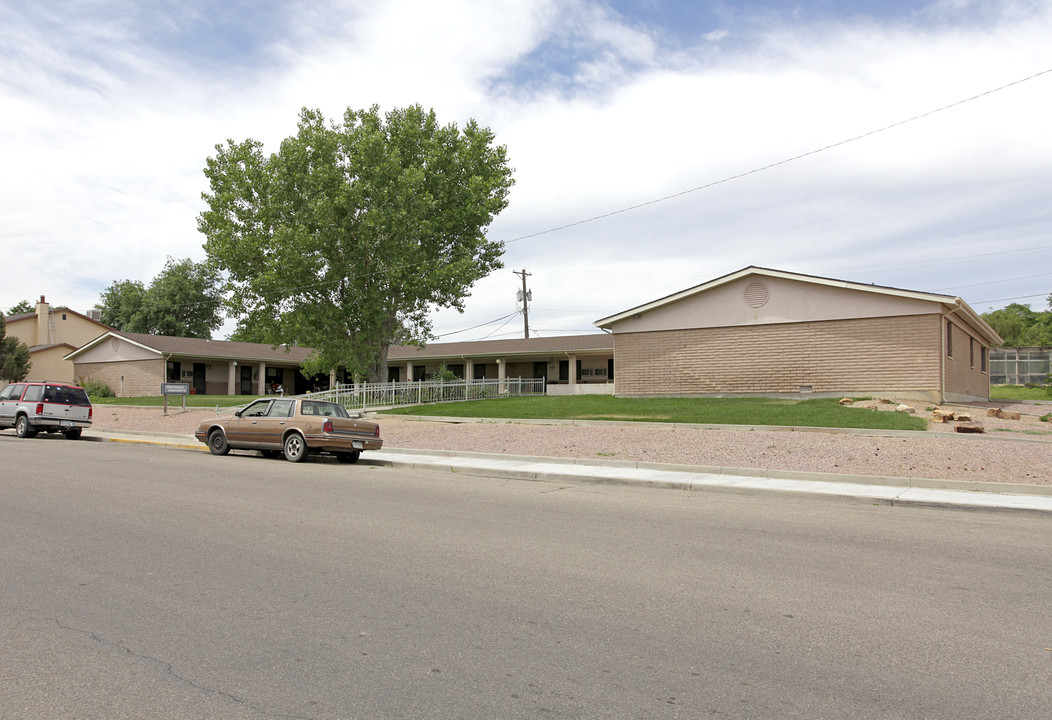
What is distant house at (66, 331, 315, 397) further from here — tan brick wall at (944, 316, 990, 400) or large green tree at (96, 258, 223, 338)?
tan brick wall at (944, 316, 990, 400)

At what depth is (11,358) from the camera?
46594 millimetres

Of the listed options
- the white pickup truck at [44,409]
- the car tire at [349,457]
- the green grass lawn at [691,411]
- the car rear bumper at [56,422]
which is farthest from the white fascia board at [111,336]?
the car tire at [349,457]

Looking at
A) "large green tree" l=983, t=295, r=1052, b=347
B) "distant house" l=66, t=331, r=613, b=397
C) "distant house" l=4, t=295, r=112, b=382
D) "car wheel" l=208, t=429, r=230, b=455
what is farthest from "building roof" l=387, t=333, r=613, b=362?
"large green tree" l=983, t=295, r=1052, b=347

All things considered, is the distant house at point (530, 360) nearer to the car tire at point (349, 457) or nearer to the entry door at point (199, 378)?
the entry door at point (199, 378)

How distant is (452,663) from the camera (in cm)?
437

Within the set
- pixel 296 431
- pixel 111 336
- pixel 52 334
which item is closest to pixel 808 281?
pixel 296 431

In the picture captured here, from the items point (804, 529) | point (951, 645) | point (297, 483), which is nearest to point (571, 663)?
point (951, 645)

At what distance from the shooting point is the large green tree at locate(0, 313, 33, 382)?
152 ft

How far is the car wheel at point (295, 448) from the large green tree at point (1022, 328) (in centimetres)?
6096

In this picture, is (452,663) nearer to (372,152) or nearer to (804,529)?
(804,529)

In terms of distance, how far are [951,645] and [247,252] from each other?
100ft

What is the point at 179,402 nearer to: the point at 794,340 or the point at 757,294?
the point at 757,294

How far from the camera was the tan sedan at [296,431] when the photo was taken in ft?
54.3

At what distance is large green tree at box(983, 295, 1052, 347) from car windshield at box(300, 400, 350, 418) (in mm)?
60066
